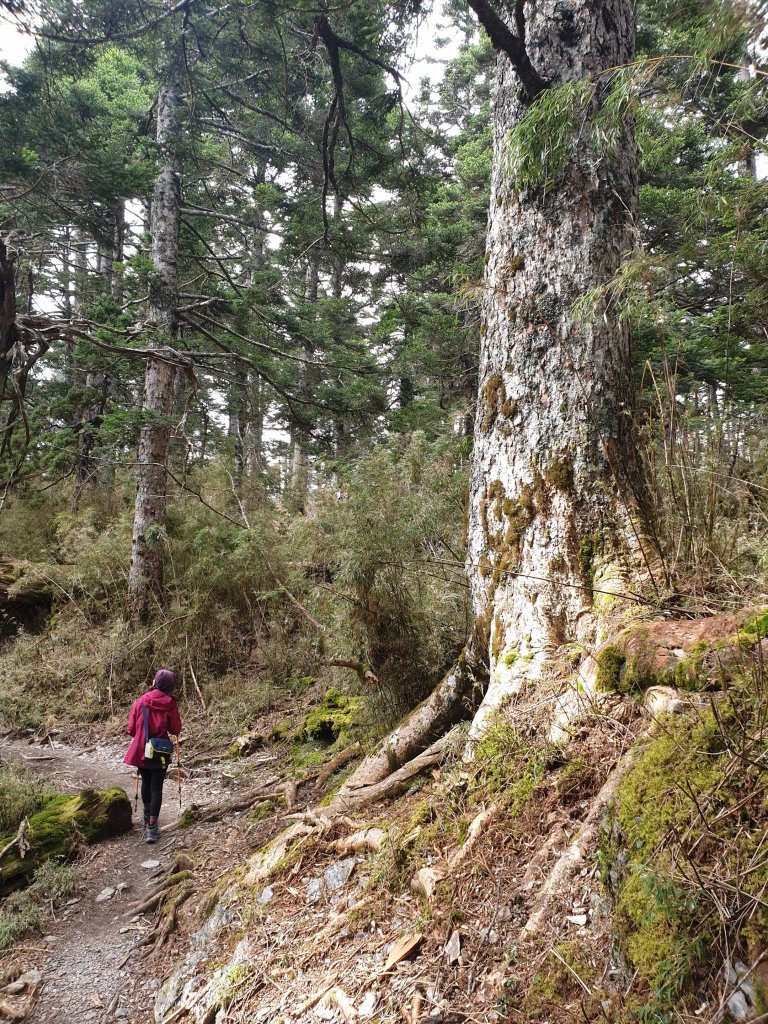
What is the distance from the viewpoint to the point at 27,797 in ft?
16.1

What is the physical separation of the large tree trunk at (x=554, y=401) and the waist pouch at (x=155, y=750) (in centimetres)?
362

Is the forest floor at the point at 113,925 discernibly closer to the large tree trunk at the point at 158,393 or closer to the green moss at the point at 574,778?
the green moss at the point at 574,778

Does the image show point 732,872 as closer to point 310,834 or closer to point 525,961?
point 525,961

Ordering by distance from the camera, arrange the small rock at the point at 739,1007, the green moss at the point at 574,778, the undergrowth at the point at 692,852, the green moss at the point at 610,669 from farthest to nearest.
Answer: the green moss at the point at 610,669 < the green moss at the point at 574,778 < the undergrowth at the point at 692,852 < the small rock at the point at 739,1007

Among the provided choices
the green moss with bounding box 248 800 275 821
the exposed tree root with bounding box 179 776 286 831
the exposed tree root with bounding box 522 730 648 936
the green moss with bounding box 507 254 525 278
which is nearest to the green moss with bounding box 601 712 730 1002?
the exposed tree root with bounding box 522 730 648 936

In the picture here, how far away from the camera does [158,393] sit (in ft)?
29.0

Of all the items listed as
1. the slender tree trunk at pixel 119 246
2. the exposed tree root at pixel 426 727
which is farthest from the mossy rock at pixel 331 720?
the slender tree trunk at pixel 119 246

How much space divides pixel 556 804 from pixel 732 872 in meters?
0.96

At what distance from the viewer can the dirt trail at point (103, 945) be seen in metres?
3.12

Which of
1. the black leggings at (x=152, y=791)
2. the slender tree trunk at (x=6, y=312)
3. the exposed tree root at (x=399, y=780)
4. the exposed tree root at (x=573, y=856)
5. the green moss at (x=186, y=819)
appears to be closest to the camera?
the exposed tree root at (x=573, y=856)

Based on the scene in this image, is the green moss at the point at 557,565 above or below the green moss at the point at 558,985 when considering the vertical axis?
above

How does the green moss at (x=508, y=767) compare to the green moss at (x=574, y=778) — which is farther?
the green moss at (x=508, y=767)

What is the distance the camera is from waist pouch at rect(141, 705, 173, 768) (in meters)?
5.20

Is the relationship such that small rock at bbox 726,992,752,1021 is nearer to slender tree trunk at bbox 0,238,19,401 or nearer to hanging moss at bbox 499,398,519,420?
hanging moss at bbox 499,398,519,420
